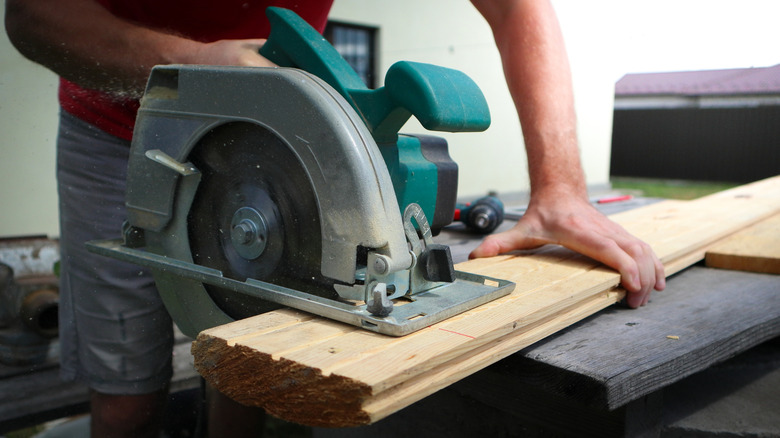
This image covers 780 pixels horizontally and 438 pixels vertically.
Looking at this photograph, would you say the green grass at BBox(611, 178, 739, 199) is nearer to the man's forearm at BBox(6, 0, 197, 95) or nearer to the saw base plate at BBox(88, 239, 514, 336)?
the saw base plate at BBox(88, 239, 514, 336)

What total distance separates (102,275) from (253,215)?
Answer: 767 millimetres

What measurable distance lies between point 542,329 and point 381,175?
1.21ft

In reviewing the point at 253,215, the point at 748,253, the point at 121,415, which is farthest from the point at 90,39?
the point at 748,253

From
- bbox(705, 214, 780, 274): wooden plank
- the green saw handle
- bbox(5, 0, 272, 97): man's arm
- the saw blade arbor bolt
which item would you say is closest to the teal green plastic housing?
the green saw handle

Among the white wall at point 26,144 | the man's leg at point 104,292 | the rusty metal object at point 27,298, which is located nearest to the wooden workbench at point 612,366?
the man's leg at point 104,292

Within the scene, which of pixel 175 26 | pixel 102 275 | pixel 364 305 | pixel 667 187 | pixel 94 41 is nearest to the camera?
pixel 364 305

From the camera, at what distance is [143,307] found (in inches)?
62.9

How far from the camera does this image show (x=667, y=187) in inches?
449

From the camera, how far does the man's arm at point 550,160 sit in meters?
1.28

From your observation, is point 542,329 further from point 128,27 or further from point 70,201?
point 70,201

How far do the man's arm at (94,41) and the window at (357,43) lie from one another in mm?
3955

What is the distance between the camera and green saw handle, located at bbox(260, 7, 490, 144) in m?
0.88

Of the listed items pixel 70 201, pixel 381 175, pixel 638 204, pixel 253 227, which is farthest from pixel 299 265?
pixel 638 204

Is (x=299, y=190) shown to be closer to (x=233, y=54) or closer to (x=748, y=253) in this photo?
(x=233, y=54)
